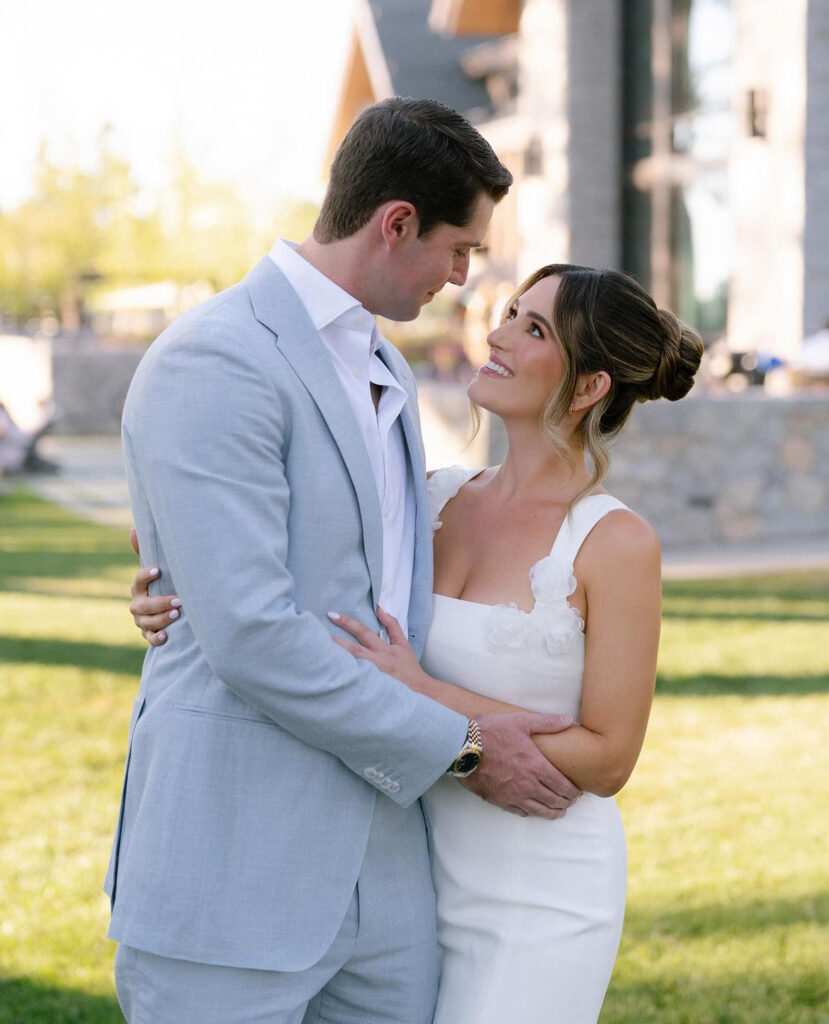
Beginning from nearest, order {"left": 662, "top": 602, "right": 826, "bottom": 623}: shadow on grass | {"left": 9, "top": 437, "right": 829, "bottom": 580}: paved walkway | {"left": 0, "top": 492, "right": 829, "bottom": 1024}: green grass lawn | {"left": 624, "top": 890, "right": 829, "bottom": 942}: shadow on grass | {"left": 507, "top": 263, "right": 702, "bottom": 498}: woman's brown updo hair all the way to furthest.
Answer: {"left": 507, "top": 263, "right": 702, "bottom": 498}: woman's brown updo hair → {"left": 0, "top": 492, "right": 829, "bottom": 1024}: green grass lawn → {"left": 624, "top": 890, "right": 829, "bottom": 942}: shadow on grass → {"left": 662, "top": 602, "right": 826, "bottom": 623}: shadow on grass → {"left": 9, "top": 437, "right": 829, "bottom": 580}: paved walkway

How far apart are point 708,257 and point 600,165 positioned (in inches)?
107

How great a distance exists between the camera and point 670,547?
473 inches

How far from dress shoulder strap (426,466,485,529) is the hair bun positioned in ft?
1.55

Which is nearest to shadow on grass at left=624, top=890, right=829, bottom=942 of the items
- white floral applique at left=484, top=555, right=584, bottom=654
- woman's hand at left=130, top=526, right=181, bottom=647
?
white floral applique at left=484, top=555, right=584, bottom=654

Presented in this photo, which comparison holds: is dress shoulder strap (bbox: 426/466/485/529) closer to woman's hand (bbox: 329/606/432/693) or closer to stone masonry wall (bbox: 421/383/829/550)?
woman's hand (bbox: 329/606/432/693)

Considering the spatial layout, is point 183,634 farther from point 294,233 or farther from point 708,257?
point 294,233

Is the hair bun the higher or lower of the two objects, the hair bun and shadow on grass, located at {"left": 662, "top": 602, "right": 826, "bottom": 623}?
the higher

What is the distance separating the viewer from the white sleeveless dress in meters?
2.55

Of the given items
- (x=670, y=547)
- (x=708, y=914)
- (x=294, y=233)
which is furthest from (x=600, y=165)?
(x=294, y=233)

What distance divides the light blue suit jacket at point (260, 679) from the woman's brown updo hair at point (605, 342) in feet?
2.25

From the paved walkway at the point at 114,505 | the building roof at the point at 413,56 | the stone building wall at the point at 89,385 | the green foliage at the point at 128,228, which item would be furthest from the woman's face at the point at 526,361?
the green foliage at the point at 128,228

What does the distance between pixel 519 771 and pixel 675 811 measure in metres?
3.52

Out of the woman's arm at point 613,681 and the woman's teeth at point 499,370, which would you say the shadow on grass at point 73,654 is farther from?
the woman's arm at point 613,681

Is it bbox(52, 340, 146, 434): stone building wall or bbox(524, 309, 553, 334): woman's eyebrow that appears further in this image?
bbox(52, 340, 146, 434): stone building wall
